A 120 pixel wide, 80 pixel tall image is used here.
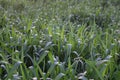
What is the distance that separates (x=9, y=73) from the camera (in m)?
2.58

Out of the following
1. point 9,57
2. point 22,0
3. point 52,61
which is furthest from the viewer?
point 22,0

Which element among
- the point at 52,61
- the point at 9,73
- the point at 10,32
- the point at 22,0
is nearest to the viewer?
the point at 9,73

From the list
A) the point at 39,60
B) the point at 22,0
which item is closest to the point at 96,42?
the point at 39,60

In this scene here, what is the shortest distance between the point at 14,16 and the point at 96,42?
2.53 metres

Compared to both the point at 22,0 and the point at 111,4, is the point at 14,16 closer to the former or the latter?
the point at 22,0

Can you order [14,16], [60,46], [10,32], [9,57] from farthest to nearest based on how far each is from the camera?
1. [14,16]
2. [10,32]
3. [60,46]
4. [9,57]

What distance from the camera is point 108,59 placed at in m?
2.89

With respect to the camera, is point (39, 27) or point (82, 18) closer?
point (39, 27)

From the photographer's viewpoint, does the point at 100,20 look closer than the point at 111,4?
Yes

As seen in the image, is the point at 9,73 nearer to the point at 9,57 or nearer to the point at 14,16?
the point at 9,57

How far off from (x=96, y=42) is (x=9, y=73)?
1.41 metres

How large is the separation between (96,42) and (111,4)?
4214 mm

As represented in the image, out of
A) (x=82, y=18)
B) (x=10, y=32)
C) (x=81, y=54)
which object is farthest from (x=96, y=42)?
(x=82, y=18)

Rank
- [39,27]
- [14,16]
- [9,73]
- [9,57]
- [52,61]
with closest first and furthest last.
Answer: [9,73] < [52,61] < [9,57] < [39,27] < [14,16]
